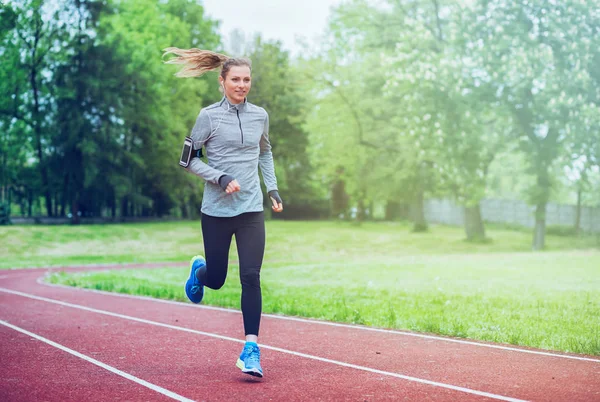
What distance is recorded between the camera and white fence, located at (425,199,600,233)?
40.8 metres

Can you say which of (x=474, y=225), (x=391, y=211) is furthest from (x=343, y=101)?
(x=391, y=211)

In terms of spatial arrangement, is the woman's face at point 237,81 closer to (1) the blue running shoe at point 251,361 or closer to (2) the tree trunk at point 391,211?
(1) the blue running shoe at point 251,361

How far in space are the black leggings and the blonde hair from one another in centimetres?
113

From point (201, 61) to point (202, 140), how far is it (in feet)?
2.24

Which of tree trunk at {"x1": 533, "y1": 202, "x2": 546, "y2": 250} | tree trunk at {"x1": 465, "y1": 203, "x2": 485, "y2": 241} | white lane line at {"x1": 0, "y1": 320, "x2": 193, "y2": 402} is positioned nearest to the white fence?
tree trunk at {"x1": 533, "y1": 202, "x2": 546, "y2": 250}

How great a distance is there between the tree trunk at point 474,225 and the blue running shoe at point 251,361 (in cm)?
3191

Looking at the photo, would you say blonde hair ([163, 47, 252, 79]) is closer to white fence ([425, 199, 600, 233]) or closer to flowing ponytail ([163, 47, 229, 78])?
flowing ponytail ([163, 47, 229, 78])

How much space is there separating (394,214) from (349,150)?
19.2 metres

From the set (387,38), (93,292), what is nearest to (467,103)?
(387,38)

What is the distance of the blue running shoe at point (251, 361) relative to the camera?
5.37 metres

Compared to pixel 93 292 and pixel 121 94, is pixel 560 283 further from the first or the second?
pixel 121 94

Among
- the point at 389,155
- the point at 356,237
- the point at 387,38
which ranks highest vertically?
the point at 387,38

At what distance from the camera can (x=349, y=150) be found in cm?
4038

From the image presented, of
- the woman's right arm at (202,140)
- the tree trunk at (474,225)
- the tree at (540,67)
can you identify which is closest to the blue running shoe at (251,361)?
the woman's right arm at (202,140)
